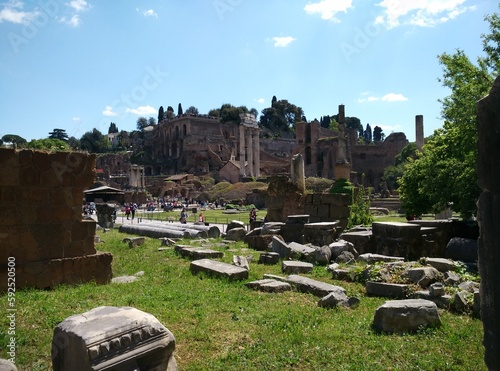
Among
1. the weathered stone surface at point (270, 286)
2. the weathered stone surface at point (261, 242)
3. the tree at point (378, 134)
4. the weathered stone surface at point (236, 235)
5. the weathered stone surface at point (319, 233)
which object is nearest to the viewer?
the weathered stone surface at point (270, 286)

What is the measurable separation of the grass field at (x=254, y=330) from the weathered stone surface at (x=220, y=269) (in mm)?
415

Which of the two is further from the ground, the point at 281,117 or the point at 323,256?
the point at 281,117

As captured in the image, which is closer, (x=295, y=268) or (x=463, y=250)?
(x=295, y=268)

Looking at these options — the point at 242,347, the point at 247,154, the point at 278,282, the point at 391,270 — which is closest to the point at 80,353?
the point at 242,347

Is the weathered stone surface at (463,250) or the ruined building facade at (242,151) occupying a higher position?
the ruined building facade at (242,151)

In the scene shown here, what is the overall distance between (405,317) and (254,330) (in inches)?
73.4

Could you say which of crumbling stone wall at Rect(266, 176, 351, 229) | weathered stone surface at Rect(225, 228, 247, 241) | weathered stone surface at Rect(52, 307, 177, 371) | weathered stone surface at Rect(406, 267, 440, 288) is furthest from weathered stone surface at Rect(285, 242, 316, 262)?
weathered stone surface at Rect(52, 307, 177, 371)

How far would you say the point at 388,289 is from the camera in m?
6.76

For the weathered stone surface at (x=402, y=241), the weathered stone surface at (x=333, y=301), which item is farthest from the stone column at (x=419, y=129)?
the weathered stone surface at (x=333, y=301)

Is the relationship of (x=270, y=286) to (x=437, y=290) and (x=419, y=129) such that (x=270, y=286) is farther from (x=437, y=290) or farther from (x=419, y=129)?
(x=419, y=129)

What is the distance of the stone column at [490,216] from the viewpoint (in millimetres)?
2414

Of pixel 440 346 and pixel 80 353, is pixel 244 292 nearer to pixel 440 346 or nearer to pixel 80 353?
pixel 440 346

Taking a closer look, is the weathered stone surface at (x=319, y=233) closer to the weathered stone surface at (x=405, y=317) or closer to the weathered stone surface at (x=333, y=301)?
the weathered stone surface at (x=333, y=301)

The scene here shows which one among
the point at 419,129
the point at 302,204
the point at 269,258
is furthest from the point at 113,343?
the point at 419,129
